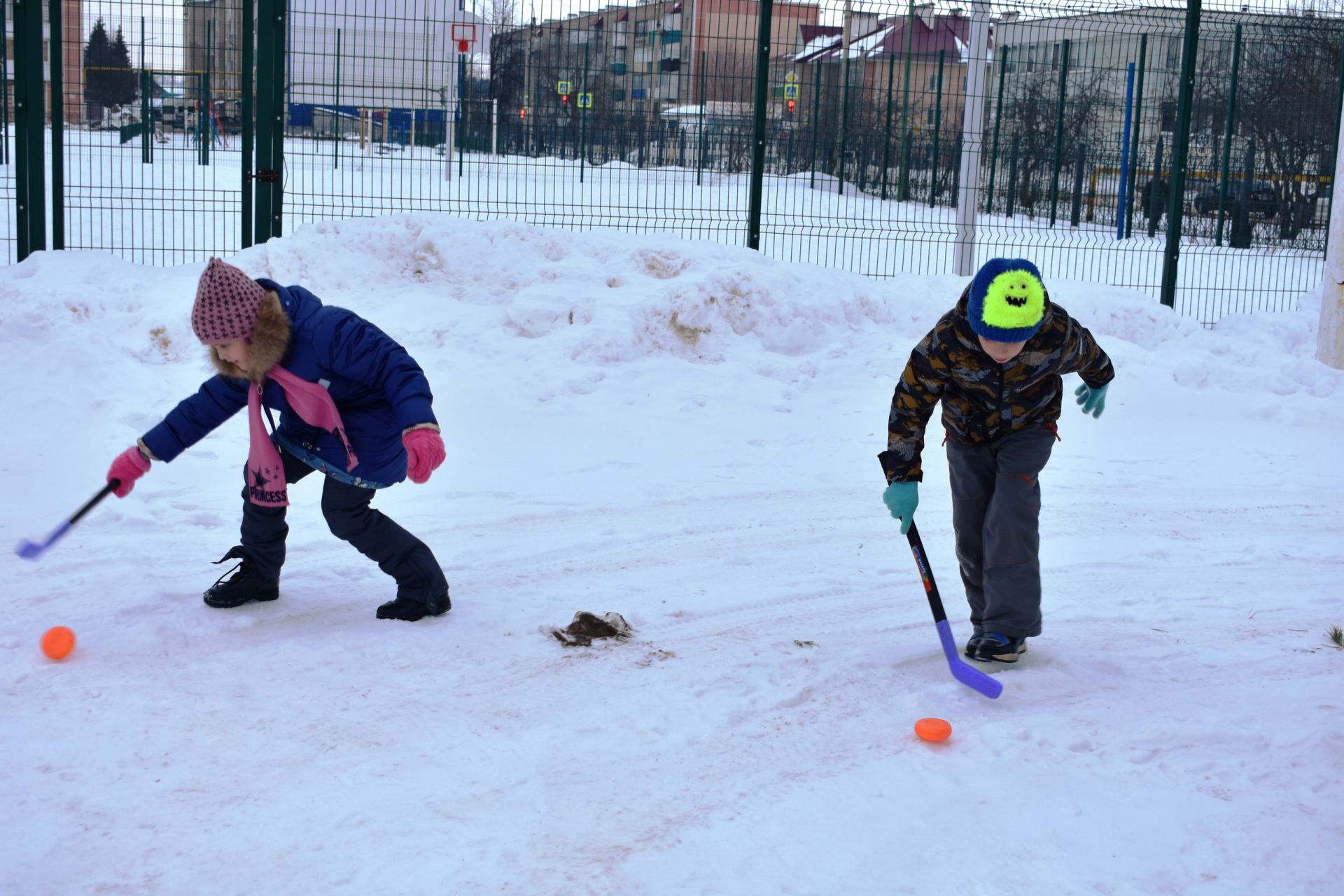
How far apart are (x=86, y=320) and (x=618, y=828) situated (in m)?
6.35

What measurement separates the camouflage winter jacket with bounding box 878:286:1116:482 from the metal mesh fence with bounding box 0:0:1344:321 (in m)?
6.14

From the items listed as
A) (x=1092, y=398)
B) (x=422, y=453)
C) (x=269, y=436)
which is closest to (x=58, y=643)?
(x=269, y=436)

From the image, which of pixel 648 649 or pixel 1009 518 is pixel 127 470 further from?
pixel 1009 518

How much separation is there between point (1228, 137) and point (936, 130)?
3.34 meters

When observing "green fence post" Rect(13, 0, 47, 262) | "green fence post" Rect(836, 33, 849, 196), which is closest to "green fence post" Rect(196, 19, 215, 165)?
"green fence post" Rect(13, 0, 47, 262)

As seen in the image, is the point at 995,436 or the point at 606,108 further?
the point at 606,108

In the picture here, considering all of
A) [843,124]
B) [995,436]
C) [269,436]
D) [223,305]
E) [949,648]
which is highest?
[843,124]

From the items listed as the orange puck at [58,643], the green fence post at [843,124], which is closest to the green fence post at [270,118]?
the green fence post at [843,124]

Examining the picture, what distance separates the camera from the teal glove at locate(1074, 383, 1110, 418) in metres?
→ 4.41

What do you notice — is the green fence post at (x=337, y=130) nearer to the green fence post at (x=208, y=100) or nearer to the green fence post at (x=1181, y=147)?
the green fence post at (x=208, y=100)

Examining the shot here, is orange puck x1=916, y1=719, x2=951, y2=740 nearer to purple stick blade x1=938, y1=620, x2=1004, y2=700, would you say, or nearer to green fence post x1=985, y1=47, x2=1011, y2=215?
purple stick blade x1=938, y1=620, x2=1004, y2=700

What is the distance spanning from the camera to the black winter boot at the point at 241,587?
4.48 meters

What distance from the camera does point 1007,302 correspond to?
12.4 ft

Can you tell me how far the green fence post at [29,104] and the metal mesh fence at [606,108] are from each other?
14 cm
